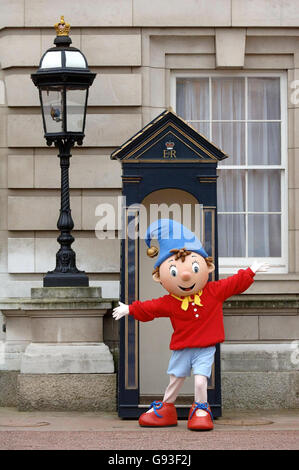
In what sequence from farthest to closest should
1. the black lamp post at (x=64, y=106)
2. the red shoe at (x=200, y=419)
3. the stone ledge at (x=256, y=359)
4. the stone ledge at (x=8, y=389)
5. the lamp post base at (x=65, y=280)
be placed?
the stone ledge at (x=256, y=359)
the stone ledge at (x=8, y=389)
the lamp post base at (x=65, y=280)
the black lamp post at (x=64, y=106)
the red shoe at (x=200, y=419)

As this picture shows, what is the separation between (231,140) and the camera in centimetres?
1158

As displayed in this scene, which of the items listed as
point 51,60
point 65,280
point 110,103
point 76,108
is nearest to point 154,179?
point 76,108

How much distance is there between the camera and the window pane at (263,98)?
456 inches

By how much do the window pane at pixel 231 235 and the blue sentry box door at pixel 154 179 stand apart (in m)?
1.72

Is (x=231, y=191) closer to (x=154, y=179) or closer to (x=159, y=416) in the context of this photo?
(x=154, y=179)

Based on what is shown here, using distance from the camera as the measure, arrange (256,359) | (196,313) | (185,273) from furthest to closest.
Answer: (256,359) → (196,313) → (185,273)

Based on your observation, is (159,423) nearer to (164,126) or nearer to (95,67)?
(164,126)

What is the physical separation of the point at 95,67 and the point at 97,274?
210 cm

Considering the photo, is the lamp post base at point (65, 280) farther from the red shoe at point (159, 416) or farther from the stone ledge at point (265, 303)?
the red shoe at point (159, 416)

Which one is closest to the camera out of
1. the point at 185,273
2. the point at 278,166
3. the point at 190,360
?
the point at 185,273

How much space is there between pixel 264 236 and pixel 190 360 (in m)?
2.64

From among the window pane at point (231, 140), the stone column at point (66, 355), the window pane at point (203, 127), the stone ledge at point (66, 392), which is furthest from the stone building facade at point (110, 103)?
the stone ledge at point (66, 392)

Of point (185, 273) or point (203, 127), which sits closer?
point (185, 273)

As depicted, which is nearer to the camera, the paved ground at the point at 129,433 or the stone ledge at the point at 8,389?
the paved ground at the point at 129,433
